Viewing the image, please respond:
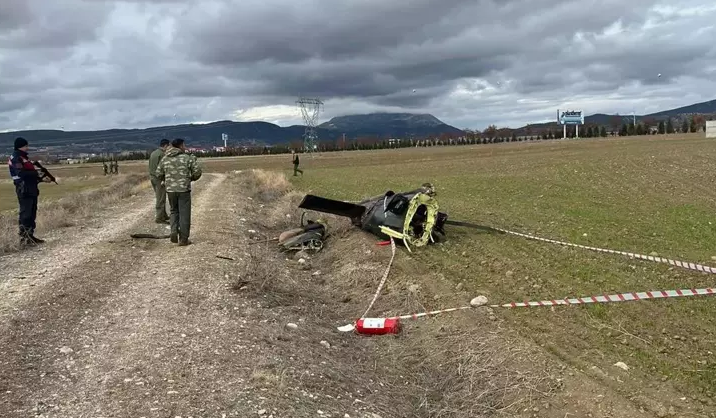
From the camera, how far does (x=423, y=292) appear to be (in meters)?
8.76

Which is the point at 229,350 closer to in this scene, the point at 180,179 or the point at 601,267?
the point at 180,179

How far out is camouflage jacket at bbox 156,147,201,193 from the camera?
432 inches

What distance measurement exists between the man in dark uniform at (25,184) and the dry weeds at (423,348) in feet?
15.5

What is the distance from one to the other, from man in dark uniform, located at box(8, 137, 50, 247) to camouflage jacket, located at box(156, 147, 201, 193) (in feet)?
8.62

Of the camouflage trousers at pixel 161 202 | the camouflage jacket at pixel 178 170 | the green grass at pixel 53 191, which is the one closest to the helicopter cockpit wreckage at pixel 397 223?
the camouflage jacket at pixel 178 170

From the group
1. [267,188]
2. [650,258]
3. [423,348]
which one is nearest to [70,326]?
[423,348]

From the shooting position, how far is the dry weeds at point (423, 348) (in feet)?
Result: 18.7

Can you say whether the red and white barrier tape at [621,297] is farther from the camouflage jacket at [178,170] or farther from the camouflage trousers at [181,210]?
the camouflage jacket at [178,170]

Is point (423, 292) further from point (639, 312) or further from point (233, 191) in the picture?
point (233, 191)

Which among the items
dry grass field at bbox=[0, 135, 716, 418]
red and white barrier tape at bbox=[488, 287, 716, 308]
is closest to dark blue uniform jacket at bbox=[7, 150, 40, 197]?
dry grass field at bbox=[0, 135, 716, 418]

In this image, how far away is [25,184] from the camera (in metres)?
11.4

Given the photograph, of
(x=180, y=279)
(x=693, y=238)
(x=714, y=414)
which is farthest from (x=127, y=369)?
(x=693, y=238)

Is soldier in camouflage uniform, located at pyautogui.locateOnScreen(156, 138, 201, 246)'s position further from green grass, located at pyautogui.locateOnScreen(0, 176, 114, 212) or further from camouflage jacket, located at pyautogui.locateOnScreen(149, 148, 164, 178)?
green grass, located at pyautogui.locateOnScreen(0, 176, 114, 212)

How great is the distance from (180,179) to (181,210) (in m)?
0.58
